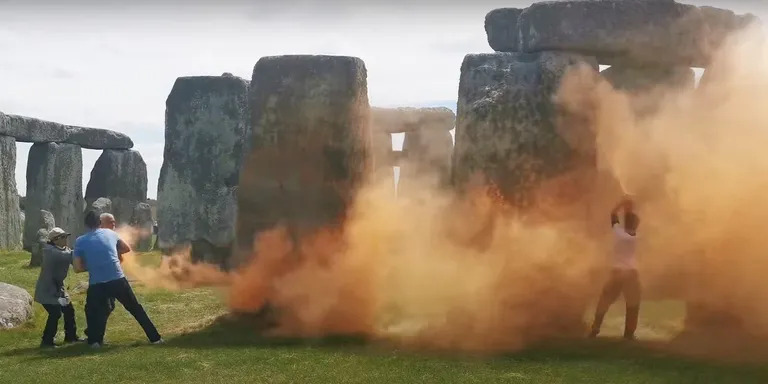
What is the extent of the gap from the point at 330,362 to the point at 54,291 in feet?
11.8

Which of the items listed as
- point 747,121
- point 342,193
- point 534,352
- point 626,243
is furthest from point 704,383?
point 342,193

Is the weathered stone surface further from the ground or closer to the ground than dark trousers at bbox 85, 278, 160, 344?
further from the ground

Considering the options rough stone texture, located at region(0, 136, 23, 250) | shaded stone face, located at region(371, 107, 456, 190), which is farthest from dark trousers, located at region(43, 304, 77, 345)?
shaded stone face, located at region(371, 107, 456, 190)

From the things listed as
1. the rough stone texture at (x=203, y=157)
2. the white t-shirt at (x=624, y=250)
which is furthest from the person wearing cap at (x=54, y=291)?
the rough stone texture at (x=203, y=157)

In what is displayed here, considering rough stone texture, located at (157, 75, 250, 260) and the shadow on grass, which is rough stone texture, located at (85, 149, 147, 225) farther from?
the shadow on grass

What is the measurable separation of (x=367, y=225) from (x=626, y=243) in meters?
3.13

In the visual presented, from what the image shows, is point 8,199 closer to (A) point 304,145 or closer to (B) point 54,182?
(B) point 54,182

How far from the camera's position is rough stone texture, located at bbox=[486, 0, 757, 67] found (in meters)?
10.1

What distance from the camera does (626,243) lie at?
9.05 metres

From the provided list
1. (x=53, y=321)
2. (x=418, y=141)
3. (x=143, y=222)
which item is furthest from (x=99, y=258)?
(x=143, y=222)

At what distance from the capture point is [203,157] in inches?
769

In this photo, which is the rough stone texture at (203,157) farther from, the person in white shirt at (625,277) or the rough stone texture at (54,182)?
the person in white shirt at (625,277)

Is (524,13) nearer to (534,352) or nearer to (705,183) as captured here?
(705,183)

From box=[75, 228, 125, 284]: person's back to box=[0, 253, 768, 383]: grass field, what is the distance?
0.74m
